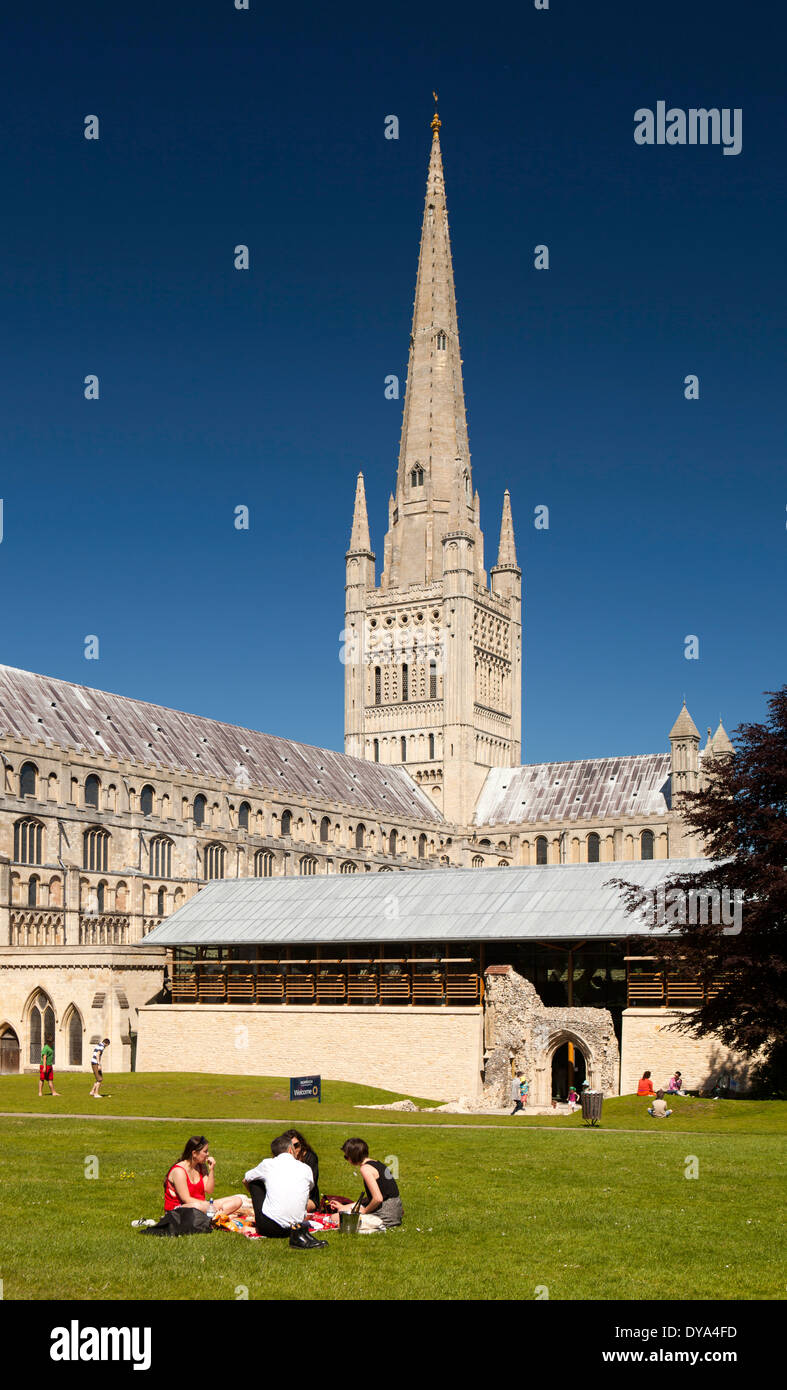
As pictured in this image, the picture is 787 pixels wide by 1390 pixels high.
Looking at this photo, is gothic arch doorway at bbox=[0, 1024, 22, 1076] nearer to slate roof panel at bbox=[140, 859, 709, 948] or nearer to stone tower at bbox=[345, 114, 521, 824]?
slate roof panel at bbox=[140, 859, 709, 948]

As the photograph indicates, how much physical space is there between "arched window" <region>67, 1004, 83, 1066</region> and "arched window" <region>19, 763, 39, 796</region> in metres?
15.2

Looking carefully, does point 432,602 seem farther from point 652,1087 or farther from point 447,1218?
point 447,1218

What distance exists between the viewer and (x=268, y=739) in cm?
9906

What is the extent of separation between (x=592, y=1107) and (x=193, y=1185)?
64.2 feet

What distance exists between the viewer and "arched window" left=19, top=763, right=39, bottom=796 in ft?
230

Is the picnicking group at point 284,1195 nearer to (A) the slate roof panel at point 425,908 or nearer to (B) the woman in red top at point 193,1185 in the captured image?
(B) the woman in red top at point 193,1185

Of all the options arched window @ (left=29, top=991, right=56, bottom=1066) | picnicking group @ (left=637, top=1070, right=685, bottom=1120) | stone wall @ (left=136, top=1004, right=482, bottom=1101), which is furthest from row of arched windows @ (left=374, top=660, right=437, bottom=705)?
picnicking group @ (left=637, top=1070, right=685, bottom=1120)

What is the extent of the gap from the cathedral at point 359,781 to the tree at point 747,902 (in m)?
20.3

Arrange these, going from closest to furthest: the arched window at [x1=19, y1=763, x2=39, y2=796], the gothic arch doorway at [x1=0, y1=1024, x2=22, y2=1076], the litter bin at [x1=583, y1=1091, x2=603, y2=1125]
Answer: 1. the litter bin at [x1=583, y1=1091, x2=603, y2=1125]
2. the gothic arch doorway at [x1=0, y1=1024, x2=22, y2=1076]
3. the arched window at [x1=19, y1=763, x2=39, y2=796]

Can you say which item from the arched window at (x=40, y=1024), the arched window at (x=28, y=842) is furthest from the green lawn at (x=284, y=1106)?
the arched window at (x=28, y=842)

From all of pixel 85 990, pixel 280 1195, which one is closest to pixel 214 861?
pixel 85 990
